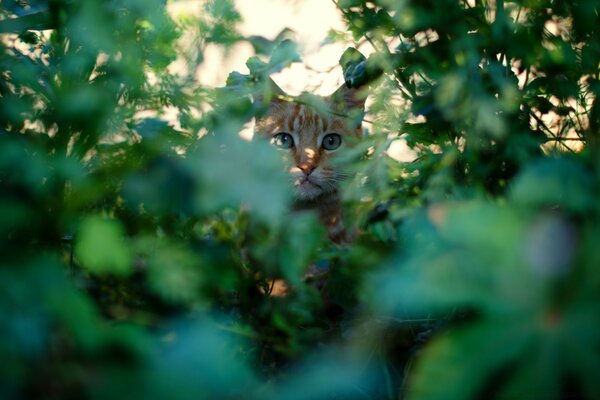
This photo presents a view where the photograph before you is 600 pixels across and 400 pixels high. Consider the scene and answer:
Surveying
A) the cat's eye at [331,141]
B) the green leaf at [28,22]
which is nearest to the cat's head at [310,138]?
the cat's eye at [331,141]

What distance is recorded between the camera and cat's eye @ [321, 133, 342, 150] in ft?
6.25

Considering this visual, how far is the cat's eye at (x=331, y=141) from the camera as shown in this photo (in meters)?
1.90

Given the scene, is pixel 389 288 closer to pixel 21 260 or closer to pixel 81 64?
pixel 21 260

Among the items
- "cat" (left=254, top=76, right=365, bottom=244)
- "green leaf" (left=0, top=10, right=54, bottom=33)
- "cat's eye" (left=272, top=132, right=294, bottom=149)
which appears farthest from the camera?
"cat's eye" (left=272, top=132, right=294, bottom=149)

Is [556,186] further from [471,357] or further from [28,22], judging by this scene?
[28,22]

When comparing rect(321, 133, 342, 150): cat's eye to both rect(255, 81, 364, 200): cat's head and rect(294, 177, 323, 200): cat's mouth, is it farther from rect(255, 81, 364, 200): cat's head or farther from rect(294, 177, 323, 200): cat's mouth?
rect(294, 177, 323, 200): cat's mouth

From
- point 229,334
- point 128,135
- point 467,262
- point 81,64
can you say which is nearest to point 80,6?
point 81,64

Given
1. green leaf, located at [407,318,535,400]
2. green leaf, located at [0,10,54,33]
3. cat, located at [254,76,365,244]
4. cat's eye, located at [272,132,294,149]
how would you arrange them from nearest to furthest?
green leaf, located at [407,318,535,400], green leaf, located at [0,10,54,33], cat, located at [254,76,365,244], cat's eye, located at [272,132,294,149]

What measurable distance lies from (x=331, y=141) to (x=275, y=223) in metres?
1.45

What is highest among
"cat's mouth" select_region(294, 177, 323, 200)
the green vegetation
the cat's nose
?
the green vegetation

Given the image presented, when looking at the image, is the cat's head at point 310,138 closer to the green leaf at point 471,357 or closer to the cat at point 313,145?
the cat at point 313,145

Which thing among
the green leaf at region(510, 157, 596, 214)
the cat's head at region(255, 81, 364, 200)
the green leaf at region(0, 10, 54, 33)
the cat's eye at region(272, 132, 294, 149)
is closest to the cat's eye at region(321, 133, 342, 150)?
the cat's head at region(255, 81, 364, 200)

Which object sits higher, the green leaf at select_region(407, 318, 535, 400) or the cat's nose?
the green leaf at select_region(407, 318, 535, 400)

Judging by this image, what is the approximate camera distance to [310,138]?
6.16ft
